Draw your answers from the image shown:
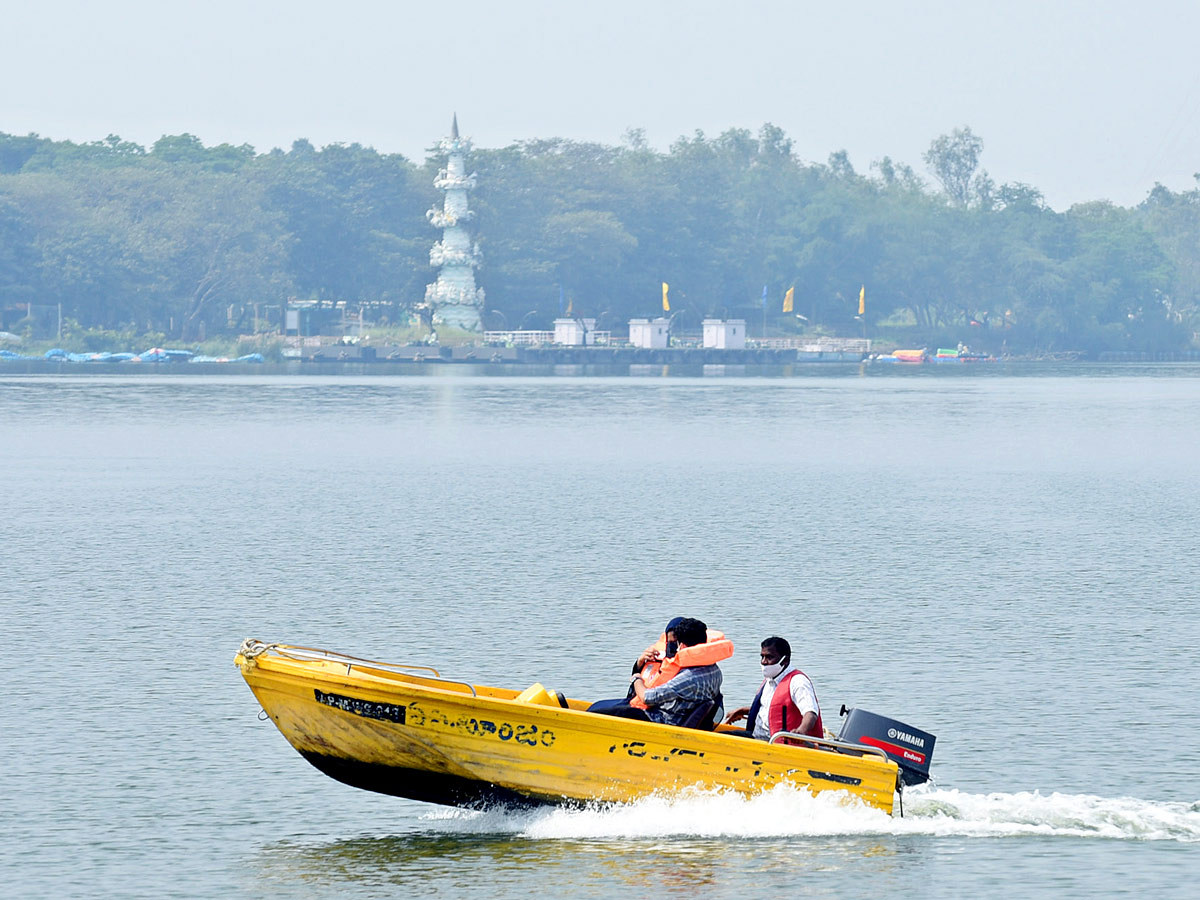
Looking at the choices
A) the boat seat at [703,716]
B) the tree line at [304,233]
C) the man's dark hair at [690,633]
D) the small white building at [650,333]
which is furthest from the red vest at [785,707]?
the small white building at [650,333]

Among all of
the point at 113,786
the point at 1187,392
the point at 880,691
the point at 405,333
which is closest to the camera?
the point at 113,786

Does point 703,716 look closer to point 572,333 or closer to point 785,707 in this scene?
point 785,707

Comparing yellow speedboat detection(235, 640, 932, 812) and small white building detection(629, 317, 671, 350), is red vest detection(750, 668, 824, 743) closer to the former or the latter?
yellow speedboat detection(235, 640, 932, 812)

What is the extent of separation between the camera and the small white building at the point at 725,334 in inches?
7667

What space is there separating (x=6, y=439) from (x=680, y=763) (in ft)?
212

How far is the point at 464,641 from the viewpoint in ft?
90.5

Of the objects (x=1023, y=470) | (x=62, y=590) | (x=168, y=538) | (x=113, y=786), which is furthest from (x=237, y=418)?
(x=113, y=786)

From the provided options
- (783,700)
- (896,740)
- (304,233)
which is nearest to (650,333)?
(304,233)

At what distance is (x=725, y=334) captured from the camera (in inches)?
7682

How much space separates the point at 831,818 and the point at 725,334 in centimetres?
17850

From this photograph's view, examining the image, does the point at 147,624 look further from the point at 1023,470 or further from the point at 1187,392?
the point at 1187,392

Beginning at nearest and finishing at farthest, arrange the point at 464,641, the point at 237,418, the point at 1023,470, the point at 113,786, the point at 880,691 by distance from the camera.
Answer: the point at 113,786, the point at 880,691, the point at 464,641, the point at 1023,470, the point at 237,418

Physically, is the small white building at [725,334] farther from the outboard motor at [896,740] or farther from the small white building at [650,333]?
the outboard motor at [896,740]

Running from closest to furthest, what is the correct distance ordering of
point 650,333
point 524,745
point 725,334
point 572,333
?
1. point 524,745
2. point 572,333
3. point 650,333
4. point 725,334
